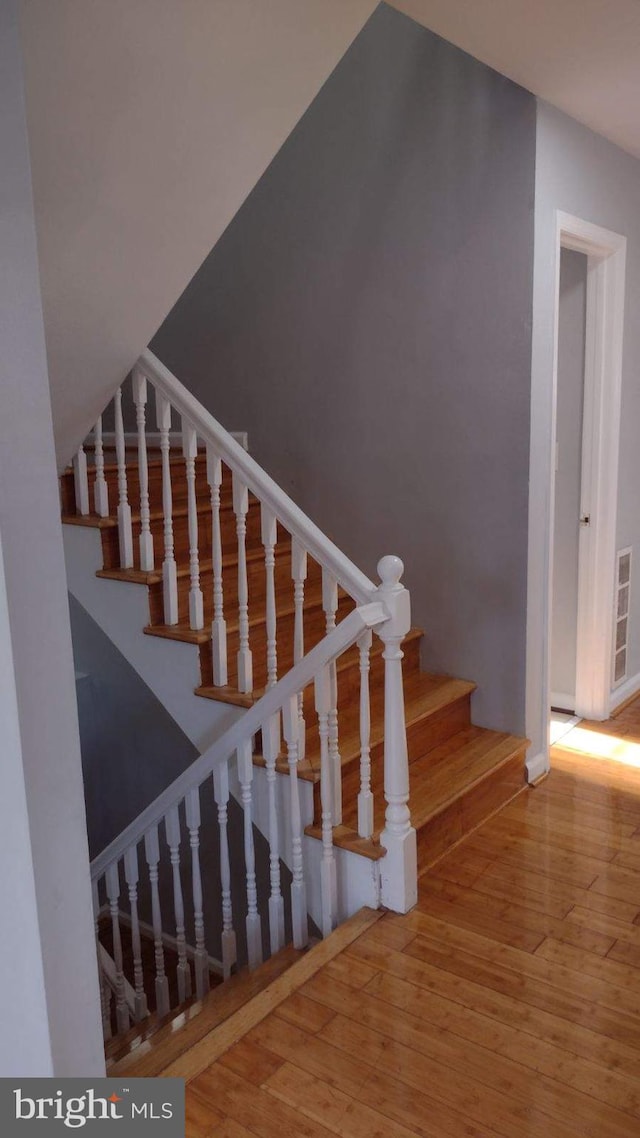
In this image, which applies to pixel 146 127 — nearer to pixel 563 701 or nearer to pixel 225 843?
pixel 225 843

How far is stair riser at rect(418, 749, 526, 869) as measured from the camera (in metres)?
2.87

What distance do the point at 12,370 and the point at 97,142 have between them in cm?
87

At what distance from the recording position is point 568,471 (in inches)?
158

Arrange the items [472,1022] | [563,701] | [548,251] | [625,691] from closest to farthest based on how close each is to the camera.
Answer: [472,1022]
[548,251]
[563,701]
[625,691]

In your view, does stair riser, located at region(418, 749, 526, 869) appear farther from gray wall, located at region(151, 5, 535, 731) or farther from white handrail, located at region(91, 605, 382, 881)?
white handrail, located at region(91, 605, 382, 881)

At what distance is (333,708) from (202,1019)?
0.95 m

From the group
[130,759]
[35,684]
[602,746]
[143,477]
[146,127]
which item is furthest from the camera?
[130,759]

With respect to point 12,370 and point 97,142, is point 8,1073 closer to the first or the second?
point 12,370

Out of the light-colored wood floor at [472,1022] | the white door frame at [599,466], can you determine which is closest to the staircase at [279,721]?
the light-colored wood floor at [472,1022]

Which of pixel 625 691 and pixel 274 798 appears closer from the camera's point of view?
pixel 274 798

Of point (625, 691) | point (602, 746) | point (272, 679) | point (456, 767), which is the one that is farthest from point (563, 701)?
point (272, 679)

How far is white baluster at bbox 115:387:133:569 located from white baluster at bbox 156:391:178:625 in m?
0.13

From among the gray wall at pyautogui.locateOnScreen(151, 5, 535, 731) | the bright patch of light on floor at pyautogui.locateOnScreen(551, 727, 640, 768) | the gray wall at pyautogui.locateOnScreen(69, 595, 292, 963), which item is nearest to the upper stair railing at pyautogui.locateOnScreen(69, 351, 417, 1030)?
the gray wall at pyautogui.locateOnScreen(151, 5, 535, 731)

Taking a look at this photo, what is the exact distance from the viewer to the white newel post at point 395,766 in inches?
98.0
